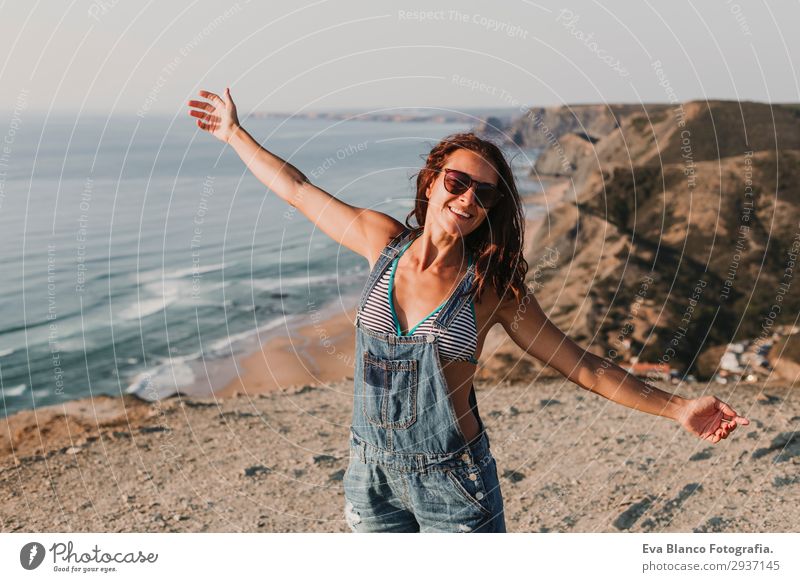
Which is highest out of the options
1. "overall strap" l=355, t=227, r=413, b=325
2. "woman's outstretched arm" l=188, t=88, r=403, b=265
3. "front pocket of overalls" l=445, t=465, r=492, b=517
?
"woman's outstretched arm" l=188, t=88, r=403, b=265

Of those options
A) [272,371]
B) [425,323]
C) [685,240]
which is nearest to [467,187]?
[425,323]

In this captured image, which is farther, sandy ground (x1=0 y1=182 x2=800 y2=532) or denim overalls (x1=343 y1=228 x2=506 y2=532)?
sandy ground (x1=0 y1=182 x2=800 y2=532)

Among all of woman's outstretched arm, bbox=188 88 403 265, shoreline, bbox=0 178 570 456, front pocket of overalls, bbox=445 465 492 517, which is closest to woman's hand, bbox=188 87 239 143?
woman's outstretched arm, bbox=188 88 403 265

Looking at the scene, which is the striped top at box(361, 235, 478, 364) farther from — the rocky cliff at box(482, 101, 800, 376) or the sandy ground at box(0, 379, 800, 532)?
the rocky cliff at box(482, 101, 800, 376)

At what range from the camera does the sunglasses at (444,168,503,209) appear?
330cm

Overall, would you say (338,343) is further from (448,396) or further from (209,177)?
(209,177)

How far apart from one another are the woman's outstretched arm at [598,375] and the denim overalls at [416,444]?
0.29 metres

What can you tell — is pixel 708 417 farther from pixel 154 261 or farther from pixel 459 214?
pixel 154 261

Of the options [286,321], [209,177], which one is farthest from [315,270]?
[209,177]

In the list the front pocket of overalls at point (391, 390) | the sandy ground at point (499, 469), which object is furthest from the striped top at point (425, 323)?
the sandy ground at point (499, 469)

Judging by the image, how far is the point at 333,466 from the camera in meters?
7.30

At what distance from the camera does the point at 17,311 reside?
1773 centimetres
